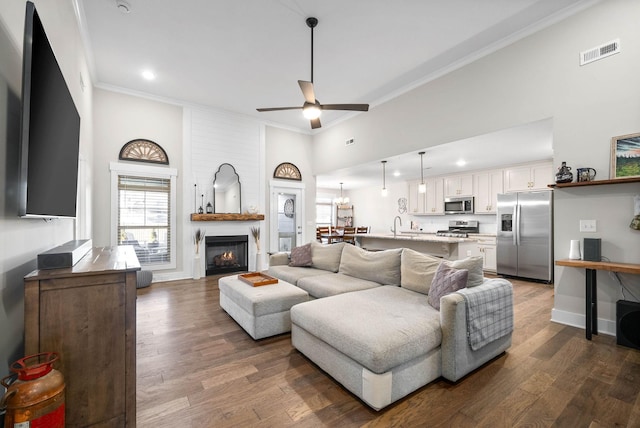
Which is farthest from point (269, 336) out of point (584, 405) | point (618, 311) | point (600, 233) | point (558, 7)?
point (558, 7)

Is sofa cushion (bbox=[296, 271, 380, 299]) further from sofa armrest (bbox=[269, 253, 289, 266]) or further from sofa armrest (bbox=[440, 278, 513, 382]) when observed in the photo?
sofa armrest (bbox=[440, 278, 513, 382])

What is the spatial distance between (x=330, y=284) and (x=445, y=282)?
1.32 metres

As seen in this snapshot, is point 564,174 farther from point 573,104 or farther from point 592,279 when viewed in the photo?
point 592,279

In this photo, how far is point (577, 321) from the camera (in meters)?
3.14

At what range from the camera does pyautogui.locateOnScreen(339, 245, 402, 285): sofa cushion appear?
326 cm

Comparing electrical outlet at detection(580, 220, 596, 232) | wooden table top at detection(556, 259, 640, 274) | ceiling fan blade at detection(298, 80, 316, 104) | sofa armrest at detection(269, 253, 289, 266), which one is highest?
ceiling fan blade at detection(298, 80, 316, 104)

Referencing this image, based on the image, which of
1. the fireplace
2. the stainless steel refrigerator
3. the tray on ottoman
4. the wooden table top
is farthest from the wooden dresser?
the stainless steel refrigerator

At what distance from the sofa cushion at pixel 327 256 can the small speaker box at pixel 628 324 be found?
2.96 metres

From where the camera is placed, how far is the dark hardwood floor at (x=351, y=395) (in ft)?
5.66

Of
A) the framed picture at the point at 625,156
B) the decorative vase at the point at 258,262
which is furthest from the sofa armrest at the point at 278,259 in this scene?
the framed picture at the point at 625,156

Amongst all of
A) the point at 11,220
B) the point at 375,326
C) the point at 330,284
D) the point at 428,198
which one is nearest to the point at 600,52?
the point at 375,326

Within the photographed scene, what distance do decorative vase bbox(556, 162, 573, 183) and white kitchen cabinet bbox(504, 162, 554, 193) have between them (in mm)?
3297

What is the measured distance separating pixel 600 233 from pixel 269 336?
366 cm

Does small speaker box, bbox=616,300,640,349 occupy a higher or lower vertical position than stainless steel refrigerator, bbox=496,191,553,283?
lower
